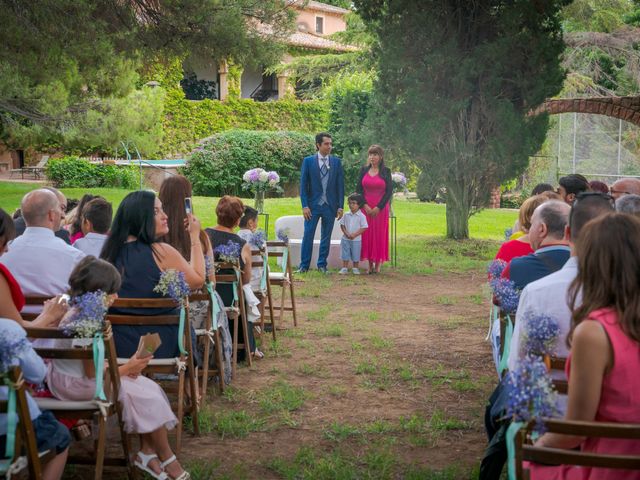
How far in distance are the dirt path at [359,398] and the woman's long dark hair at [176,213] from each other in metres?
1.16

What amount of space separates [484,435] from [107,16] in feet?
21.1

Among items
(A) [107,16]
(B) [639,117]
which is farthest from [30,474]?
(B) [639,117]

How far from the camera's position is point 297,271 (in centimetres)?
1247

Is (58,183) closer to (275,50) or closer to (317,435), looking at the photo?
(275,50)

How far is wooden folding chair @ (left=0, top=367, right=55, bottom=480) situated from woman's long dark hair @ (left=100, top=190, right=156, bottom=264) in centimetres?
177

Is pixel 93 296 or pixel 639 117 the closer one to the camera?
pixel 93 296

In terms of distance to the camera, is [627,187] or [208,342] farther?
[627,187]

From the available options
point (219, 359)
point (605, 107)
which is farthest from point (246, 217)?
point (605, 107)

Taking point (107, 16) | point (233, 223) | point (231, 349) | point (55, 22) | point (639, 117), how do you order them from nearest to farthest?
point (231, 349), point (233, 223), point (55, 22), point (107, 16), point (639, 117)

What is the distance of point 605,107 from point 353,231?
35.6 ft

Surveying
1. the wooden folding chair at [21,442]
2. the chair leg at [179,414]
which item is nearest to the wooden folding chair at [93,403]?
the wooden folding chair at [21,442]

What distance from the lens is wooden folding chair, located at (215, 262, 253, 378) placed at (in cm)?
656

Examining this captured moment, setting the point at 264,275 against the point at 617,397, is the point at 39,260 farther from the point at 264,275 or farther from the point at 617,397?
the point at 617,397

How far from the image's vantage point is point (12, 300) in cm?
390
